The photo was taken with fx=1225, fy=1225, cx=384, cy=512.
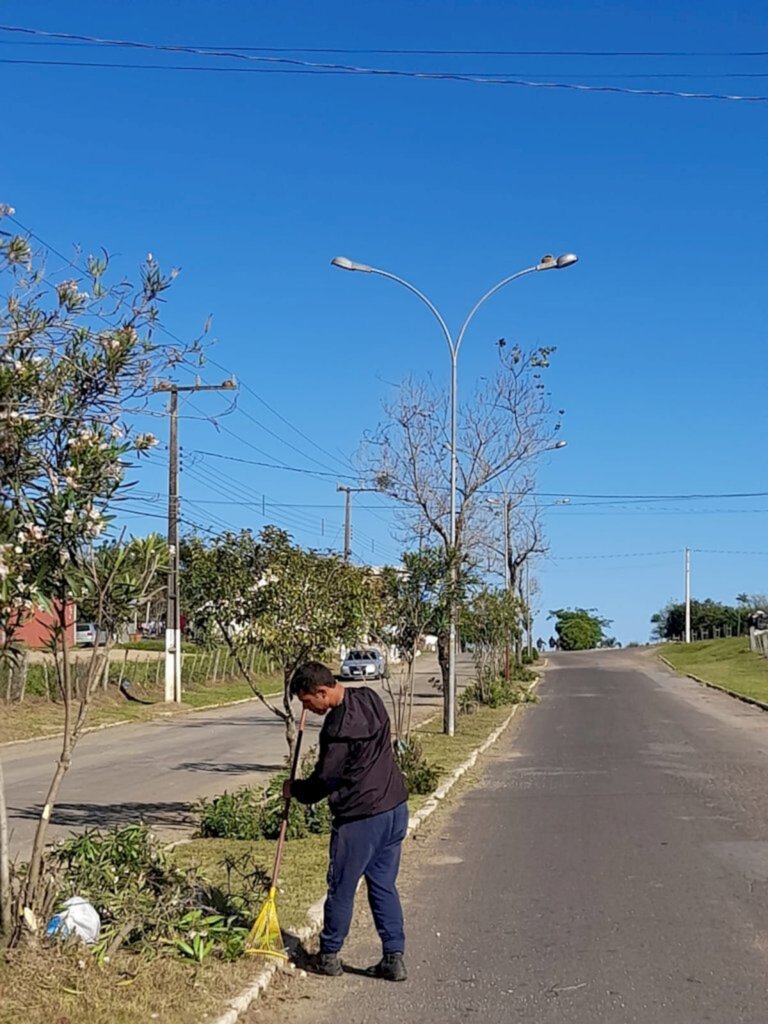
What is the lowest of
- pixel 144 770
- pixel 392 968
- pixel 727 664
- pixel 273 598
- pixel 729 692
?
pixel 144 770

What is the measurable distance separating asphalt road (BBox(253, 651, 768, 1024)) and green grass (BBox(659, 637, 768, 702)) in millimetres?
22335

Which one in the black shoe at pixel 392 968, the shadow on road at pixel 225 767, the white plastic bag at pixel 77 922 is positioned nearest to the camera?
the white plastic bag at pixel 77 922

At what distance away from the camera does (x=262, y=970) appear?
6.50m

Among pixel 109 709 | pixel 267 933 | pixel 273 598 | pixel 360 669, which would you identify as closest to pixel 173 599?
pixel 109 709

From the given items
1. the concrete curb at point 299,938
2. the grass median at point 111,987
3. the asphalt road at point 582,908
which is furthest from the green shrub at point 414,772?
the grass median at point 111,987

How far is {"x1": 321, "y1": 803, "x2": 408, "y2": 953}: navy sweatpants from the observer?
6488 millimetres

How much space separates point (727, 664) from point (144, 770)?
47.4m

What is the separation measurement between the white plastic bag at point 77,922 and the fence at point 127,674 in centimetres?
1236

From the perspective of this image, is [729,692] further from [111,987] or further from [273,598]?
[111,987]

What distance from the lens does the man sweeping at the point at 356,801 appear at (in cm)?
650

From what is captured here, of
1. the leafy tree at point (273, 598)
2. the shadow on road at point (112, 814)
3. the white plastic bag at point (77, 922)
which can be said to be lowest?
the shadow on road at point (112, 814)

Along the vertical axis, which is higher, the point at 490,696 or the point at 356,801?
the point at 356,801

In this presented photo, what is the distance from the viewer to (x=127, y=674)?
3609cm

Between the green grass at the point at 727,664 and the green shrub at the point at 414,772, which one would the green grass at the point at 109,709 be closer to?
the green shrub at the point at 414,772
